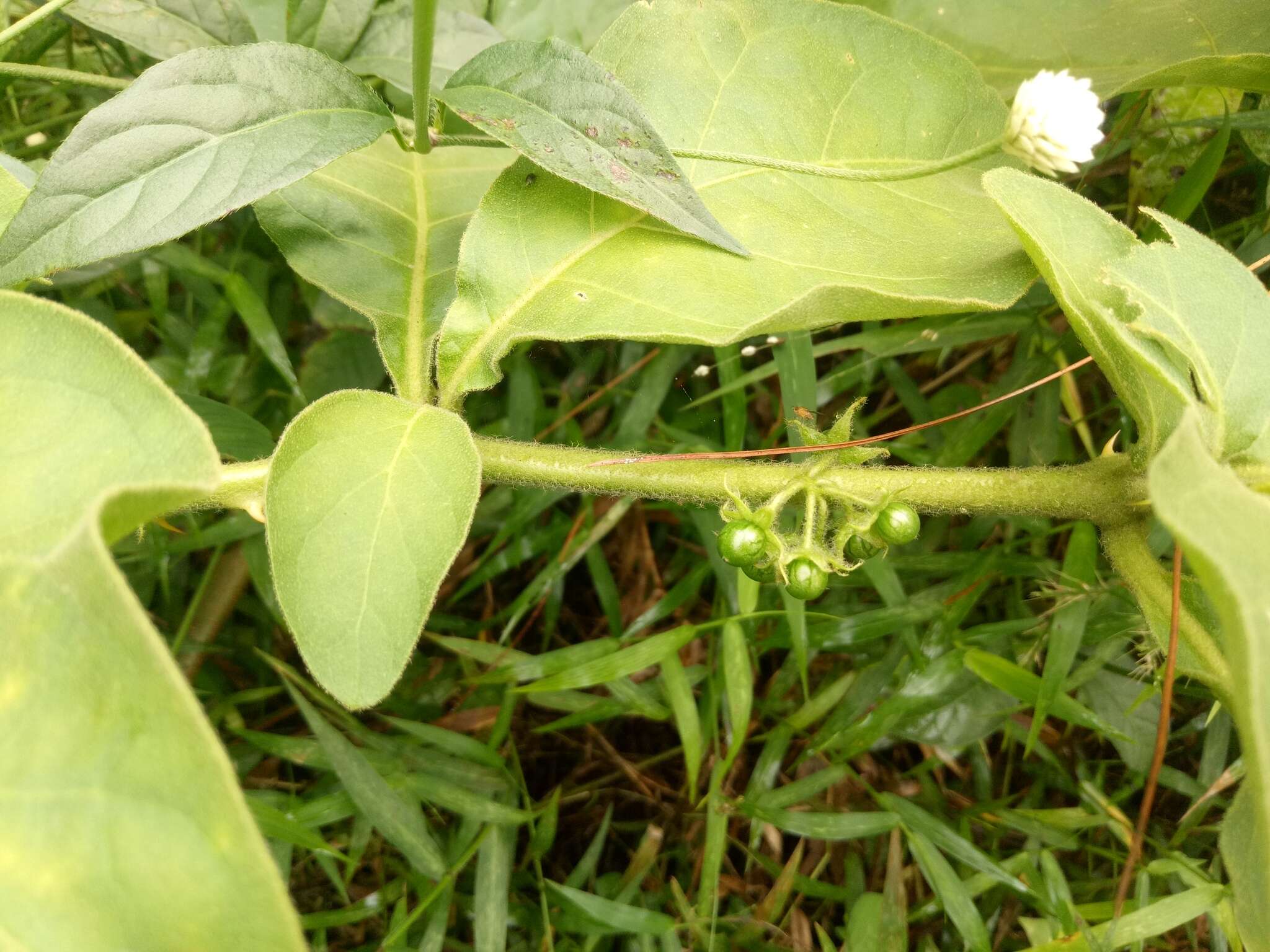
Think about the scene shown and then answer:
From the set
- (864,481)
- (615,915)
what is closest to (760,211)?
(864,481)

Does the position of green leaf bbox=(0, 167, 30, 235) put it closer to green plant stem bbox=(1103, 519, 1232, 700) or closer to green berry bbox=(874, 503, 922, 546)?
green berry bbox=(874, 503, 922, 546)

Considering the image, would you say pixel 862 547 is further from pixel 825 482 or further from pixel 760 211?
pixel 760 211

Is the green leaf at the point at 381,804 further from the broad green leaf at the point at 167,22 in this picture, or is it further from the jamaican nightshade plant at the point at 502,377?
the broad green leaf at the point at 167,22

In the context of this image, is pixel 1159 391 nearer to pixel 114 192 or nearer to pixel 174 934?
pixel 174 934

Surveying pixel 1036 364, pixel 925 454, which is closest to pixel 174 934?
pixel 925 454

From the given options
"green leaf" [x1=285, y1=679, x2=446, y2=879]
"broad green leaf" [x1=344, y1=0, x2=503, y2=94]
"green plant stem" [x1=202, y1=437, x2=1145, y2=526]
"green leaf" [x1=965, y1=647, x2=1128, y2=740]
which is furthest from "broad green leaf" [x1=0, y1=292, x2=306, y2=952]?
"green leaf" [x1=965, y1=647, x2=1128, y2=740]

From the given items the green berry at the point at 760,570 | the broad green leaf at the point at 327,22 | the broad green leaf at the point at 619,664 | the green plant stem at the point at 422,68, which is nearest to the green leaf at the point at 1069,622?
the broad green leaf at the point at 619,664

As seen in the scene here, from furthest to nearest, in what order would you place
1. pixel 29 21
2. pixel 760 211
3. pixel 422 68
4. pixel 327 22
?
pixel 327 22
pixel 29 21
pixel 760 211
pixel 422 68
